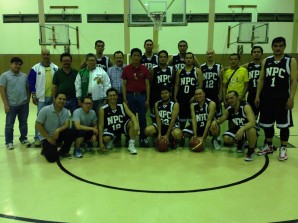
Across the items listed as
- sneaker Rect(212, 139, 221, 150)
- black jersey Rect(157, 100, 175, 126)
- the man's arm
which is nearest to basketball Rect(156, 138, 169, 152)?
black jersey Rect(157, 100, 175, 126)

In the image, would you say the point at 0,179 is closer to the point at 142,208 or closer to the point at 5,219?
the point at 5,219

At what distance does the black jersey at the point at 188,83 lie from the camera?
506cm

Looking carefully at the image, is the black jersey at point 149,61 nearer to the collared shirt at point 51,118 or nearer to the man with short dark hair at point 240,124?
the man with short dark hair at point 240,124

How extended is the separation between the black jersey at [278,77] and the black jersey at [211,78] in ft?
3.20

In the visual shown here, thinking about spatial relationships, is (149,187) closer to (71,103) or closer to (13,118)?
(71,103)

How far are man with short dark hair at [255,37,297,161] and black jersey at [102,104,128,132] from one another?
2175 millimetres

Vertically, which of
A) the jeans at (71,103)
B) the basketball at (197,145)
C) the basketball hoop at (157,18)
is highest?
the basketball hoop at (157,18)

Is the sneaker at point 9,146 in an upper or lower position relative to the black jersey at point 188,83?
lower

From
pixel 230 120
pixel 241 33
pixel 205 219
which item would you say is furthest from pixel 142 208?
pixel 241 33

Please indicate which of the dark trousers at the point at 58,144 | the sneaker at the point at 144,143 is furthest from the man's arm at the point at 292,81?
the dark trousers at the point at 58,144

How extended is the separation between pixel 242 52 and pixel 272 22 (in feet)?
6.12

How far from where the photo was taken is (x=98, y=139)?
4.80m

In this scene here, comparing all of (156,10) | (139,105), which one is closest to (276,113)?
(139,105)

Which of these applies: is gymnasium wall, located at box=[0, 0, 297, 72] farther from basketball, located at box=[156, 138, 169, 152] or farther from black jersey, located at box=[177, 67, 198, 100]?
basketball, located at box=[156, 138, 169, 152]
